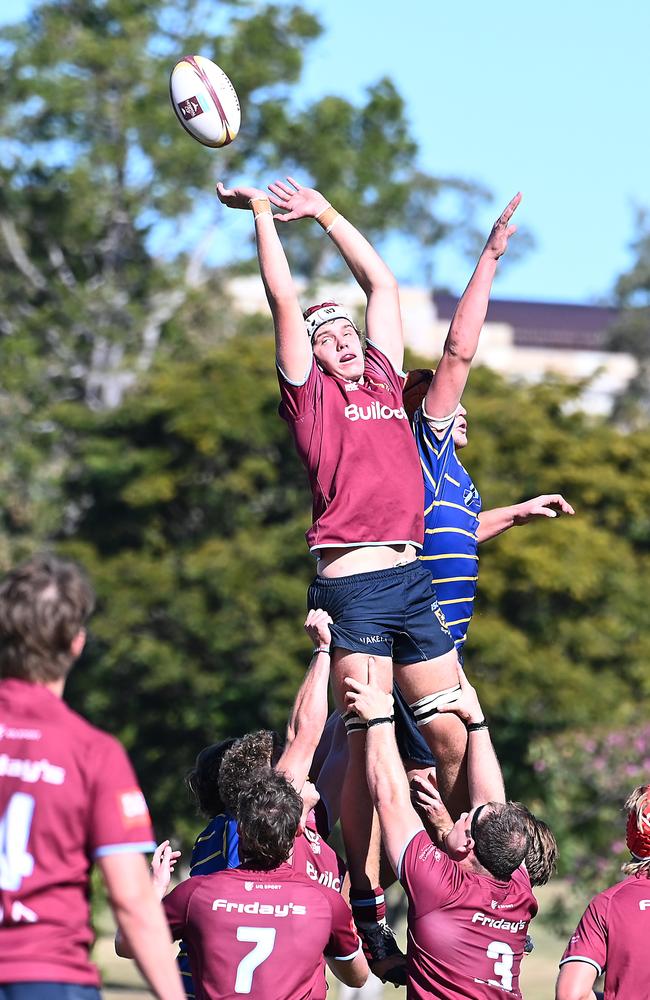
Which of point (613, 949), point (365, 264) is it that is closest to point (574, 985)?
point (613, 949)

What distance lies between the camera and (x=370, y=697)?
6.46 meters

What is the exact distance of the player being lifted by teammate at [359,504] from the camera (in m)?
6.55

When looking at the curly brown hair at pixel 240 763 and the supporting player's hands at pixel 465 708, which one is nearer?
the curly brown hair at pixel 240 763

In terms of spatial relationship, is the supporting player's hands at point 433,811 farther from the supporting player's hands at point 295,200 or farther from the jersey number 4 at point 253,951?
the supporting player's hands at point 295,200

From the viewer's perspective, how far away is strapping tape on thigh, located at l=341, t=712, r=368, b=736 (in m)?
6.60

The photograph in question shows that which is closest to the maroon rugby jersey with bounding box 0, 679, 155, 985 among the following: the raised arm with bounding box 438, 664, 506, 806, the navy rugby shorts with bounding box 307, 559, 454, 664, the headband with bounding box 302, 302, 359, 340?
the navy rugby shorts with bounding box 307, 559, 454, 664

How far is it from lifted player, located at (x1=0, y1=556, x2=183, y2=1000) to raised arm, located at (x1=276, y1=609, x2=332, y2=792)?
2.06 meters

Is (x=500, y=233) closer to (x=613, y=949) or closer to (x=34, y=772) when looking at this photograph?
(x=613, y=949)

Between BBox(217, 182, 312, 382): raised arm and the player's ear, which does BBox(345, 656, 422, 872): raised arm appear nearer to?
BBox(217, 182, 312, 382): raised arm

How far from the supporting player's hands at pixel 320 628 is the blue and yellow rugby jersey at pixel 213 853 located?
2.71 feet

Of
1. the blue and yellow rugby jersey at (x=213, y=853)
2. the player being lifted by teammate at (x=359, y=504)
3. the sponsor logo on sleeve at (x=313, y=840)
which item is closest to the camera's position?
the blue and yellow rugby jersey at (x=213, y=853)

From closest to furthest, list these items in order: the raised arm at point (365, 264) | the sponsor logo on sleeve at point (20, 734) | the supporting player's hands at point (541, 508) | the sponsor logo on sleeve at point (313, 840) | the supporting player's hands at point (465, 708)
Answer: the sponsor logo on sleeve at point (20, 734) < the sponsor logo on sleeve at point (313, 840) < the supporting player's hands at point (465, 708) < the raised arm at point (365, 264) < the supporting player's hands at point (541, 508)

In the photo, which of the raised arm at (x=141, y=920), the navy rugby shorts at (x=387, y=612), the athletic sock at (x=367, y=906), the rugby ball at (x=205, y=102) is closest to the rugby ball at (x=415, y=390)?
the navy rugby shorts at (x=387, y=612)

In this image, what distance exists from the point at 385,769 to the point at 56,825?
229 centimetres
